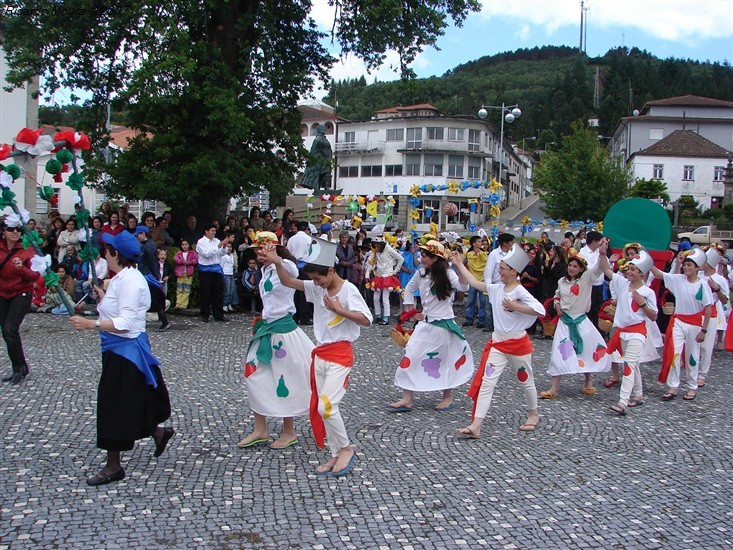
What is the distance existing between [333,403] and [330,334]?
0.60 metres

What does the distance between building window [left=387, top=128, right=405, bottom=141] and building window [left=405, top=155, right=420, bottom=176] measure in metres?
1.83

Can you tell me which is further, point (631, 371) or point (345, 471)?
point (631, 371)

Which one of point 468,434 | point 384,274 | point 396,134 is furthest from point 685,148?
point 468,434

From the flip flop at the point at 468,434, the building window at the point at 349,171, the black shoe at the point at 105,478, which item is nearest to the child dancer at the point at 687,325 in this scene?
the flip flop at the point at 468,434

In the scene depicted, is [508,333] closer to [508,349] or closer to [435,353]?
[508,349]

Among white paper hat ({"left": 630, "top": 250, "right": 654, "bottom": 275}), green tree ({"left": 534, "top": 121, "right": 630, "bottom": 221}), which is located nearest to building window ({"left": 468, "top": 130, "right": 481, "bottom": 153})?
green tree ({"left": 534, "top": 121, "right": 630, "bottom": 221})

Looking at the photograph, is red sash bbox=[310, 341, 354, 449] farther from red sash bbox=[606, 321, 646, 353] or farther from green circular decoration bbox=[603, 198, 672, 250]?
green circular decoration bbox=[603, 198, 672, 250]

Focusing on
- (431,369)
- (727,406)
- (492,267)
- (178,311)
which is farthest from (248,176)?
(727,406)

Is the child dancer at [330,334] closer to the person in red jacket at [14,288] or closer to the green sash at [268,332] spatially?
the green sash at [268,332]

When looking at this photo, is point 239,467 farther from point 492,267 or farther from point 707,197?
point 707,197

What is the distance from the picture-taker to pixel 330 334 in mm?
5969

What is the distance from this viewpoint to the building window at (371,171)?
6406cm

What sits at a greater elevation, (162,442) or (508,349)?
(508,349)

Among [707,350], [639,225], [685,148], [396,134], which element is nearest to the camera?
[707,350]
